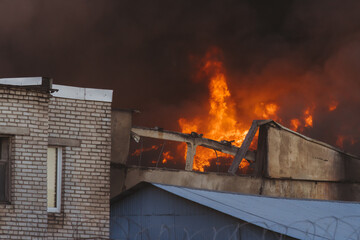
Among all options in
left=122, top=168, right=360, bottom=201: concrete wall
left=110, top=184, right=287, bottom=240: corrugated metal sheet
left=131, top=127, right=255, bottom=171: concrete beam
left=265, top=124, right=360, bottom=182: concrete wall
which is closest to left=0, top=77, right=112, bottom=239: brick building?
left=110, top=184, right=287, bottom=240: corrugated metal sheet

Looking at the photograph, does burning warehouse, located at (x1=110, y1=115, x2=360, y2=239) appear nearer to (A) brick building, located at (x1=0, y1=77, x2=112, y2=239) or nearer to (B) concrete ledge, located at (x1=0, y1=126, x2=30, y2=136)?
(A) brick building, located at (x1=0, y1=77, x2=112, y2=239)

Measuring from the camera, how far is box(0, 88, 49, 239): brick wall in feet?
44.7

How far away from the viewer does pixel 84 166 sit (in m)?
14.9

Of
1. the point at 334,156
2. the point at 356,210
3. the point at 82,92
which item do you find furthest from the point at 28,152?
the point at 334,156

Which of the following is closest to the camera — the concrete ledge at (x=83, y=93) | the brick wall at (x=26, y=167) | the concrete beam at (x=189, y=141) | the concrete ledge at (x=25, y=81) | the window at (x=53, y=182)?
the brick wall at (x=26, y=167)

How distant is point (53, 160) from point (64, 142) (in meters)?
0.50

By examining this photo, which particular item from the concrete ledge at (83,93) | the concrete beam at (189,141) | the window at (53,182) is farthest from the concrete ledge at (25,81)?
the concrete beam at (189,141)

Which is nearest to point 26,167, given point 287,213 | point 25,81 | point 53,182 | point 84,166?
point 53,182

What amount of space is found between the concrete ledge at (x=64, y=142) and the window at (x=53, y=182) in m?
0.21

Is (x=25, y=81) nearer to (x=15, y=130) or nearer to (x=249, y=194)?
(x=15, y=130)

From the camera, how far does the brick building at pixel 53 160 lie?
45.0 feet

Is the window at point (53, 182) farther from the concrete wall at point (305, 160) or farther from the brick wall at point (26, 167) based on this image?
the concrete wall at point (305, 160)

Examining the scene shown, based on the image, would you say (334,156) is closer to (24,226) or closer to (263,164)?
(263,164)

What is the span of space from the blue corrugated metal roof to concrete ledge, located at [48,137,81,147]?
7.04ft
